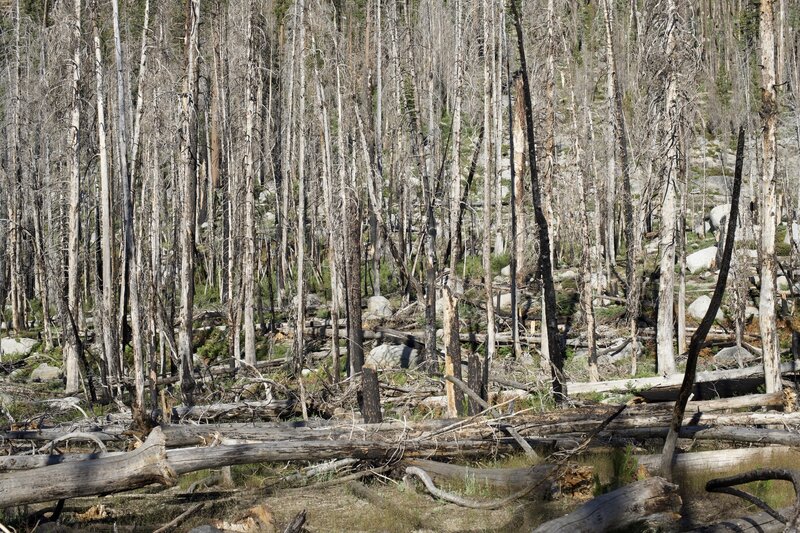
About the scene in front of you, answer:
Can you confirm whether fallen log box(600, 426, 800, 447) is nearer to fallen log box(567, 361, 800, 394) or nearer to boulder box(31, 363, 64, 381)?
fallen log box(567, 361, 800, 394)

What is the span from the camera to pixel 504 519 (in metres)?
6.64

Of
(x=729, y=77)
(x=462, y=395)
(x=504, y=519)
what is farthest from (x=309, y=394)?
(x=729, y=77)

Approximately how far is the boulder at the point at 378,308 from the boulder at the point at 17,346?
438 inches

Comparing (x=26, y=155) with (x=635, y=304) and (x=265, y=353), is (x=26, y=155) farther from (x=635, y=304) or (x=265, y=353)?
(x=635, y=304)

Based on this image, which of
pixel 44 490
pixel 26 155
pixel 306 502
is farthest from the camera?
pixel 26 155

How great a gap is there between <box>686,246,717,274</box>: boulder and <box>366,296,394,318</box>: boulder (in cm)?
998

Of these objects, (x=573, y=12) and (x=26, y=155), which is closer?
(x=573, y=12)

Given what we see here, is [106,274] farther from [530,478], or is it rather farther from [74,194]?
[530,478]

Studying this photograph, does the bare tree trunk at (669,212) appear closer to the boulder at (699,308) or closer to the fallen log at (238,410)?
the fallen log at (238,410)

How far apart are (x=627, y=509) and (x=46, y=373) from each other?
18.3 metres

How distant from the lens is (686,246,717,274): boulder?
907 inches

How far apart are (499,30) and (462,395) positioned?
9.84 metres

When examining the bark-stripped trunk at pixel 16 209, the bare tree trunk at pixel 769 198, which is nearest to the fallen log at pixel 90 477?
the bare tree trunk at pixel 769 198

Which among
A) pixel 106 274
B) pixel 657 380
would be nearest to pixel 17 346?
pixel 106 274
